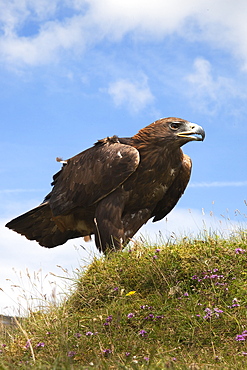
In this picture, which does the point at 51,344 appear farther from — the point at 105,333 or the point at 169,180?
the point at 169,180

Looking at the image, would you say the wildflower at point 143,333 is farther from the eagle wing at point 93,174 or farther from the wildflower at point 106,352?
the eagle wing at point 93,174

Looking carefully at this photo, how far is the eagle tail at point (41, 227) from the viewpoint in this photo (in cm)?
959

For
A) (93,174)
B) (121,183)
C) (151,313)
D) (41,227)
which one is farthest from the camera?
(41,227)

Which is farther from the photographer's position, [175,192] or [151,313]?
[175,192]

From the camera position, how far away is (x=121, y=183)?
27.1 ft

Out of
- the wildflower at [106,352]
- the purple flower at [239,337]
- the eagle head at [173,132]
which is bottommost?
the purple flower at [239,337]

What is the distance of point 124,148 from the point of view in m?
8.45

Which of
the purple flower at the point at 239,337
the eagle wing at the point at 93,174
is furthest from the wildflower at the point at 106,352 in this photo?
the eagle wing at the point at 93,174

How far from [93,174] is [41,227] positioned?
1.82 meters

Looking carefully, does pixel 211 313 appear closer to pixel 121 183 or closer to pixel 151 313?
pixel 151 313

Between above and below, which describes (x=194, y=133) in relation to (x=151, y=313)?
above

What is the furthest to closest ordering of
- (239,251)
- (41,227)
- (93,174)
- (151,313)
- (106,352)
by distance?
(41,227), (93,174), (239,251), (151,313), (106,352)

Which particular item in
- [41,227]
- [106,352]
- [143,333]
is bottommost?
[106,352]

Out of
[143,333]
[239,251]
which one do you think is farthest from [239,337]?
[239,251]
